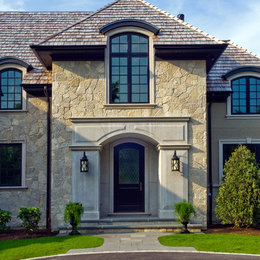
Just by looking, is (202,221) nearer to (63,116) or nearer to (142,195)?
(142,195)

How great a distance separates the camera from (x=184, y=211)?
12.1m

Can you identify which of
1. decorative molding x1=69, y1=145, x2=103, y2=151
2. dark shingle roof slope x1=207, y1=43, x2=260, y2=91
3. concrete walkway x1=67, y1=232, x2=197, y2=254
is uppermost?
dark shingle roof slope x1=207, y1=43, x2=260, y2=91

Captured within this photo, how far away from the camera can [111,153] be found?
14125 mm

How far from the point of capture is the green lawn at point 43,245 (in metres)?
9.62

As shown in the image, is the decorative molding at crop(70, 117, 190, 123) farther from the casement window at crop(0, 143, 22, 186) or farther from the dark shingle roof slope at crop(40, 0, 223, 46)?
the casement window at crop(0, 143, 22, 186)

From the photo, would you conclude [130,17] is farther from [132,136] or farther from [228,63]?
[228,63]

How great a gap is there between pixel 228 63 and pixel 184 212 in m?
7.33

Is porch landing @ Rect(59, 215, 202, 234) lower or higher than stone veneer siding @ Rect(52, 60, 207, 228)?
lower

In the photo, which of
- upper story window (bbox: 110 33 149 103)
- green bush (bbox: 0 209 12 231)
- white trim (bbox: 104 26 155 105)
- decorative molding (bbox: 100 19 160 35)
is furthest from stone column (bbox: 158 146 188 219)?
green bush (bbox: 0 209 12 231)

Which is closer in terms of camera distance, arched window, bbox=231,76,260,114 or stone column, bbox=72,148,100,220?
stone column, bbox=72,148,100,220

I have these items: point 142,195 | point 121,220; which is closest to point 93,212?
point 121,220

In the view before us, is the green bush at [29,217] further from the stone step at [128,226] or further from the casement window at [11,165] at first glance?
the casement window at [11,165]

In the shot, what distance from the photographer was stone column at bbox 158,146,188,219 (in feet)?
42.4

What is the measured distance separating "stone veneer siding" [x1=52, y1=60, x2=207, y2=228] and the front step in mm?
955
